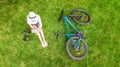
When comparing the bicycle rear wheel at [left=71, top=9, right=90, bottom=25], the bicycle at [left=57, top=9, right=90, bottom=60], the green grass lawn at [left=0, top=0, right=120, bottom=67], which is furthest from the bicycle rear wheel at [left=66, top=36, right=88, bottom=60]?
the bicycle rear wheel at [left=71, top=9, right=90, bottom=25]

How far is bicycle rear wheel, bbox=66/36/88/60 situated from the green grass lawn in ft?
0.69

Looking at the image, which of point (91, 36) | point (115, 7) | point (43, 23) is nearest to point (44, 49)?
point (43, 23)

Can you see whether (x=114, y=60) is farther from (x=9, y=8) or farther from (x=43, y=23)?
(x=9, y=8)

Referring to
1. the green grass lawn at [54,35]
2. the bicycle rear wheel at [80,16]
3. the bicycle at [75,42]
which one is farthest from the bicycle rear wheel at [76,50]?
the bicycle rear wheel at [80,16]

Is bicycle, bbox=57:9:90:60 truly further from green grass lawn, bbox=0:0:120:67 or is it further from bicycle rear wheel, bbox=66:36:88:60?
green grass lawn, bbox=0:0:120:67

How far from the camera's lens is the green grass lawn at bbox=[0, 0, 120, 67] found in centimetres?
1230

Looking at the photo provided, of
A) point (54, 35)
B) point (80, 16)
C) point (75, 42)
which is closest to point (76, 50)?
point (75, 42)

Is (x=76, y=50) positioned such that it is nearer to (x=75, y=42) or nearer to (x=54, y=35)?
(x=75, y=42)

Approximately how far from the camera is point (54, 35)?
41.8ft

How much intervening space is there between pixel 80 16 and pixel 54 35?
140 centimetres

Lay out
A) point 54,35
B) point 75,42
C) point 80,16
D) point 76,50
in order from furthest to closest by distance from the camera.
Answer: point 80,16 < point 54,35 < point 76,50 < point 75,42

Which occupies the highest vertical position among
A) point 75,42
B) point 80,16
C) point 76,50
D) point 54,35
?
point 80,16

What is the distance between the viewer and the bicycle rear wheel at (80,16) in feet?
41.9

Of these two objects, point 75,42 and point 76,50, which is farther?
point 76,50
